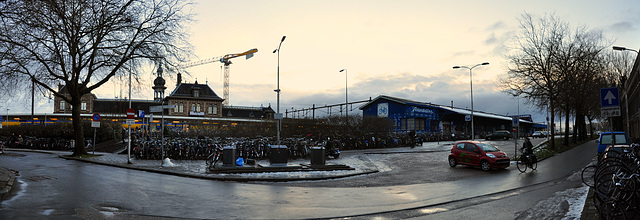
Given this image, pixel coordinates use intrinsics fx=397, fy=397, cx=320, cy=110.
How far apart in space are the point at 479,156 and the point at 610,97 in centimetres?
801

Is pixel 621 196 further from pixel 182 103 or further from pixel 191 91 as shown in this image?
pixel 191 91

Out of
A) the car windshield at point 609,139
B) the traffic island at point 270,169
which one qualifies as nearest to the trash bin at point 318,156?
the traffic island at point 270,169

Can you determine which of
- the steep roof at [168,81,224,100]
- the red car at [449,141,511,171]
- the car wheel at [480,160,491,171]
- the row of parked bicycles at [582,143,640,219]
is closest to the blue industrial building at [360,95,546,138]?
the red car at [449,141,511,171]

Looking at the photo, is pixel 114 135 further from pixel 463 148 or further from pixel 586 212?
pixel 586 212

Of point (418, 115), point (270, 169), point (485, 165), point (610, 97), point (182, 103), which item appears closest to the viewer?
point (610, 97)

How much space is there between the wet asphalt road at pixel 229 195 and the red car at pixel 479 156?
5.67 feet

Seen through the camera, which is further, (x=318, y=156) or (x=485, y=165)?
(x=318, y=156)

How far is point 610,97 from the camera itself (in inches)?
452

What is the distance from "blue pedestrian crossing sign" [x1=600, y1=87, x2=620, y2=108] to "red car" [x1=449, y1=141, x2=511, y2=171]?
7224 millimetres

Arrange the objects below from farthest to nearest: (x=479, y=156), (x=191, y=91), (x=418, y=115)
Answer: (x=191, y=91) → (x=418, y=115) → (x=479, y=156)

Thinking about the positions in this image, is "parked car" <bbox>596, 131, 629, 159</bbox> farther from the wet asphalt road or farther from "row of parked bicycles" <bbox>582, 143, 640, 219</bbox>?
"row of parked bicycles" <bbox>582, 143, 640, 219</bbox>

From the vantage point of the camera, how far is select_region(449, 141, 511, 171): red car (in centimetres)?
1852

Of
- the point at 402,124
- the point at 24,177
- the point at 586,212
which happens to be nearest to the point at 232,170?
the point at 24,177

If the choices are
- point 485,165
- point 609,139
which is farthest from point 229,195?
point 609,139
